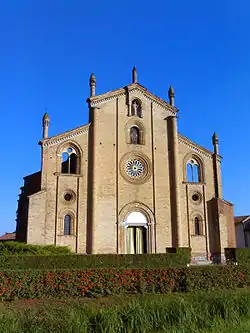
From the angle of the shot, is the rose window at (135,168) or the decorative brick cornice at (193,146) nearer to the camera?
the rose window at (135,168)

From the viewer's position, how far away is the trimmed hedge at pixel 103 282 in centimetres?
1302

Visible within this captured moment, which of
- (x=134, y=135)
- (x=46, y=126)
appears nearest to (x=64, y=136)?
(x=46, y=126)

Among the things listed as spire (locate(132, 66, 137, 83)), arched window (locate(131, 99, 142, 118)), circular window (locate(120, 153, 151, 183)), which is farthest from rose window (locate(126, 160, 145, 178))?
spire (locate(132, 66, 137, 83))

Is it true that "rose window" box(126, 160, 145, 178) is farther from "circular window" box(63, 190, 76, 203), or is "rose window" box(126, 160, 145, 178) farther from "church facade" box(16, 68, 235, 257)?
"circular window" box(63, 190, 76, 203)

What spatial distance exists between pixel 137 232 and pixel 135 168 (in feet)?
17.7

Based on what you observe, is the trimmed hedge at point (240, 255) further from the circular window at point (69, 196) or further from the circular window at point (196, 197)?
the circular window at point (69, 196)

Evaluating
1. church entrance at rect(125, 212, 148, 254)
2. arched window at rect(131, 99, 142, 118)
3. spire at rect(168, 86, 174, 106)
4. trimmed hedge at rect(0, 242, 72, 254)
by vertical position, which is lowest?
trimmed hedge at rect(0, 242, 72, 254)

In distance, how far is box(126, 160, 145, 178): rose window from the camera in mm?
29800

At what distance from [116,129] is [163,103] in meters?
5.48

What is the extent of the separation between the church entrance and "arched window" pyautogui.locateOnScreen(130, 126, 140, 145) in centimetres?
639

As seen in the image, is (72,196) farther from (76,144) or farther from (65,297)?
(65,297)

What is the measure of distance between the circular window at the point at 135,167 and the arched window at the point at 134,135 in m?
1.32

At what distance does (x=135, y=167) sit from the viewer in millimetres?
30031

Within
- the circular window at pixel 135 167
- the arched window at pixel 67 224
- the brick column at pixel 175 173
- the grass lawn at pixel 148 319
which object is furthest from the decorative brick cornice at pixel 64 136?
the grass lawn at pixel 148 319
